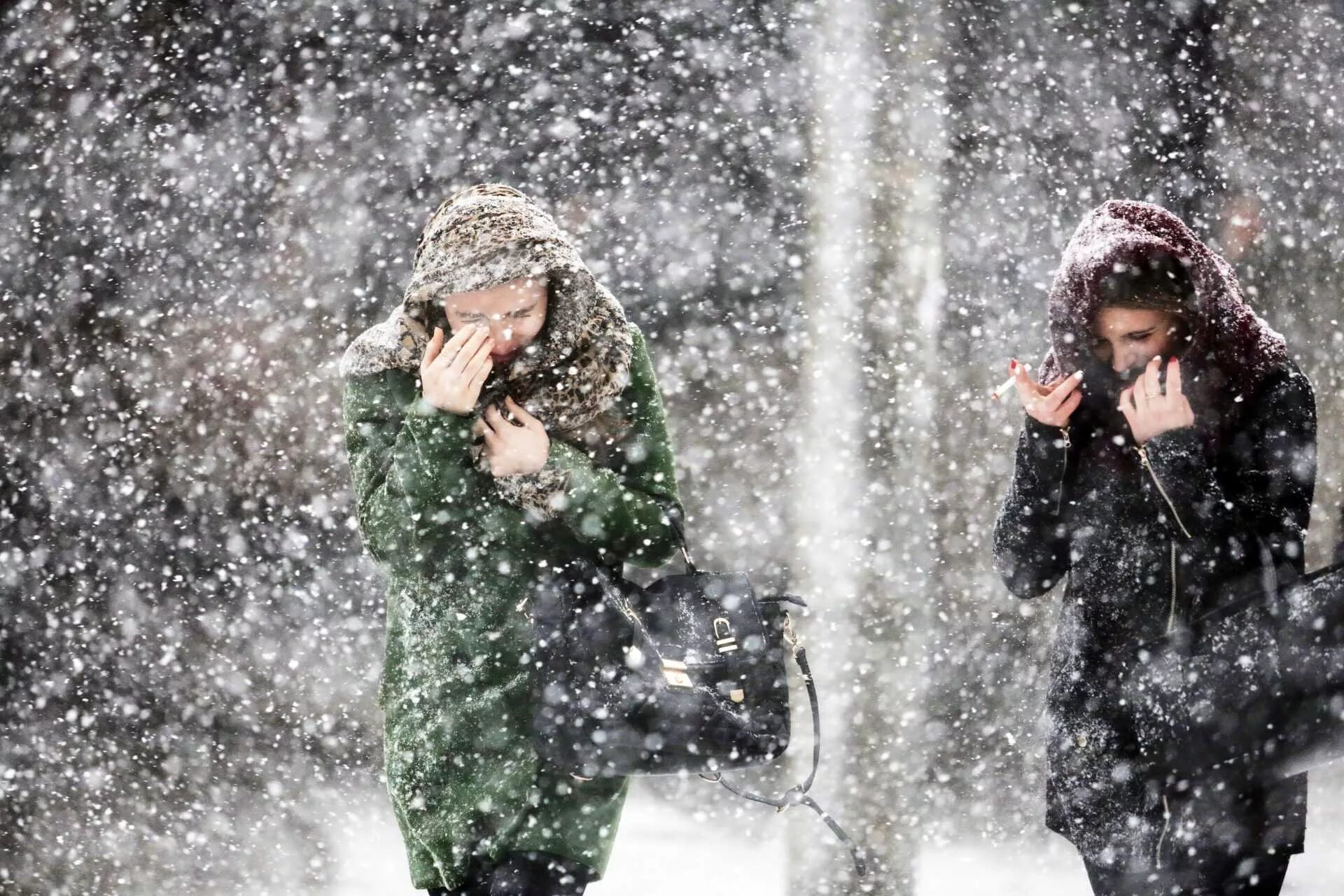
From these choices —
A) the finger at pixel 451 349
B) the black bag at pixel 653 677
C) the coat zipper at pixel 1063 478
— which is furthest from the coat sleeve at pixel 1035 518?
the finger at pixel 451 349

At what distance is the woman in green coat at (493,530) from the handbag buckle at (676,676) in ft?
0.56

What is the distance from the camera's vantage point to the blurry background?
2438mm

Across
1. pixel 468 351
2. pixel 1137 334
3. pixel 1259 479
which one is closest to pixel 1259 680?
pixel 1259 479

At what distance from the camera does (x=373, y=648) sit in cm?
255

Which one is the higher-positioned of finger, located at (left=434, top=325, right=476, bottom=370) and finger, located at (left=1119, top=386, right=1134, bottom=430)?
finger, located at (left=434, top=325, right=476, bottom=370)

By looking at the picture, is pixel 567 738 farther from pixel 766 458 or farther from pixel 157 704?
pixel 157 704

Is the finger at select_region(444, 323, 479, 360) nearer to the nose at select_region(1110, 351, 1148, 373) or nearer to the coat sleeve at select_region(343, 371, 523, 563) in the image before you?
the coat sleeve at select_region(343, 371, 523, 563)

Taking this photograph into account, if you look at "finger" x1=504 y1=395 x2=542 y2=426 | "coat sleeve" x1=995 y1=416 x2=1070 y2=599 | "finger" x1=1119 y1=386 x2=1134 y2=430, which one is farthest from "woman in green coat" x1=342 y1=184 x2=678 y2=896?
"finger" x1=1119 y1=386 x2=1134 y2=430

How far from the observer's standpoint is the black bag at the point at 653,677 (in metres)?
1.50

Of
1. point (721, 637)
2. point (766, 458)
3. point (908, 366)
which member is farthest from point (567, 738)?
point (908, 366)

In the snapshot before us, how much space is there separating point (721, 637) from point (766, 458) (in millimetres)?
1005

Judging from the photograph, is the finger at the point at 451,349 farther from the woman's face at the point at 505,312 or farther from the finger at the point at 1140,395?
the finger at the point at 1140,395

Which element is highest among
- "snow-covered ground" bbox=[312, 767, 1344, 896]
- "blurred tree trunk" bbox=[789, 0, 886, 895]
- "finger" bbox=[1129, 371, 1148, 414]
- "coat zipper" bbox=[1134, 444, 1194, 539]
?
"finger" bbox=[1129, 371, 1148, 414]

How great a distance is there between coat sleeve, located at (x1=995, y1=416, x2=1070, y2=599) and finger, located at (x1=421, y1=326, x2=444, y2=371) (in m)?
0.85
